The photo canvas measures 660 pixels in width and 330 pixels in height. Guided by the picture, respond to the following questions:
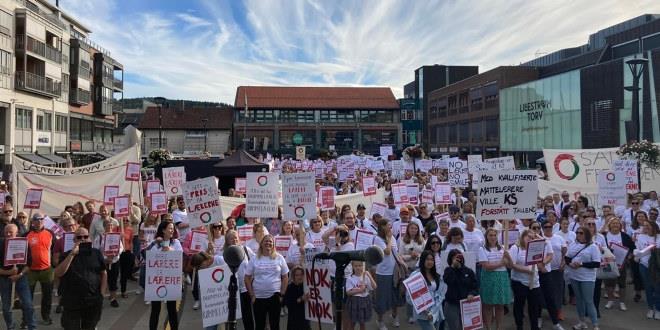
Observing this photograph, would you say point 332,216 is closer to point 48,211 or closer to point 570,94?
point 48,211

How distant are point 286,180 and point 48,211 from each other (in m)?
9.39

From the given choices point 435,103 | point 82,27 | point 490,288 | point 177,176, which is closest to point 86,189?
point 177,176

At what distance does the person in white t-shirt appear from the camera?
6882mm

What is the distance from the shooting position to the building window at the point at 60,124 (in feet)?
157

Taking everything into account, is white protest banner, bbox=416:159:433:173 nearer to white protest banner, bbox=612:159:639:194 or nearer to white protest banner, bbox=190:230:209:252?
white protest banner, bbox=612:159:639:194

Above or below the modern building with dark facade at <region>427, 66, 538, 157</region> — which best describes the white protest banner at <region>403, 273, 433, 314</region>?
below

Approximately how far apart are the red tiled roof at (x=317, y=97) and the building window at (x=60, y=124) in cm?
3121

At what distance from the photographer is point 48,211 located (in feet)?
48.6

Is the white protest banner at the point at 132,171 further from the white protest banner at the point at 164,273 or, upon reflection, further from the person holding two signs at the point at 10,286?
the white protest banner at the point at 164,273

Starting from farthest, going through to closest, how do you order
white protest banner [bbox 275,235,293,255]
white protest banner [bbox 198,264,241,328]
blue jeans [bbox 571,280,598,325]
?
white protest banner [bbox 275,235,293,255], blue jeans [bbox 571,280,598,325], white protest banner [bbox 198,264,241,328]

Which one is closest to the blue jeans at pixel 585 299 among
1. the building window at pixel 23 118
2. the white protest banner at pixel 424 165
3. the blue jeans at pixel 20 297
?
the blue jeans at pixel 20 297

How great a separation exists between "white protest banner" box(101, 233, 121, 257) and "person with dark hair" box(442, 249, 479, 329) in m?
5.71

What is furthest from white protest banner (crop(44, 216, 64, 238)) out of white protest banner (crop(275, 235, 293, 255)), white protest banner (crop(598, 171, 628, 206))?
white protest banner (crop(598, 171, 628, 206))

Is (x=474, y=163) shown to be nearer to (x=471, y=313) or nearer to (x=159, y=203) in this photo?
(x=159, y=203)
